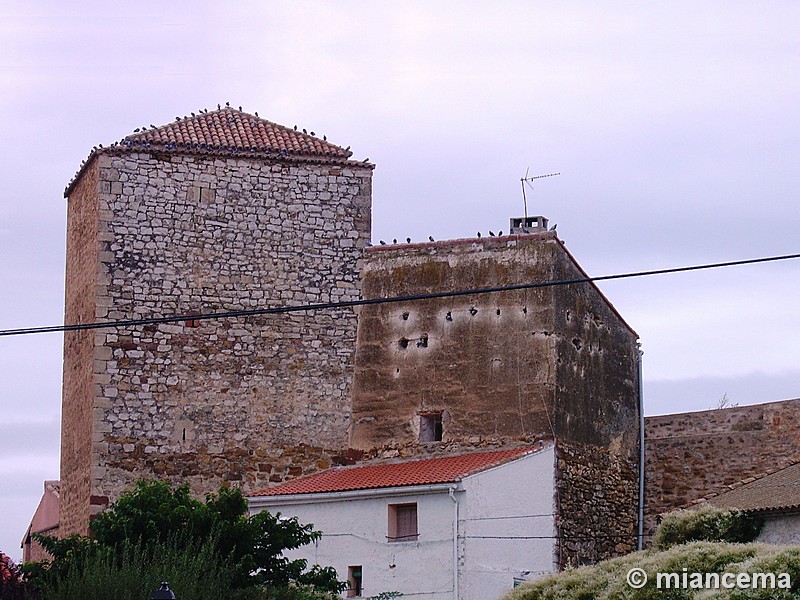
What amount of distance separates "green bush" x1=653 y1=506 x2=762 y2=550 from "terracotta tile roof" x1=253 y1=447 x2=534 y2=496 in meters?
3.46

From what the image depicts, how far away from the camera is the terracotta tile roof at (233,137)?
26453 mm

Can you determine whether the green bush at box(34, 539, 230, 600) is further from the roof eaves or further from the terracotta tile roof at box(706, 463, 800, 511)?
the terracotta tile roof at box(706, 463, 800, 511)

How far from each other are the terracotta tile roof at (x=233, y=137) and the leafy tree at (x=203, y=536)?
7.37 meters

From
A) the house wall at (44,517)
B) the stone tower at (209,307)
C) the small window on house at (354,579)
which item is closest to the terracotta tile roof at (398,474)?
the stone tower at (209,307)

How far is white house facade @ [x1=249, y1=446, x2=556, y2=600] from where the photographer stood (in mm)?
23328

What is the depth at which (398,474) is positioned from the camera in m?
24.6

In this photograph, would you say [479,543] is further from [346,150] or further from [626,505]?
[346,150]

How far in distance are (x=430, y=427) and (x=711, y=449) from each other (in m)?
4.95

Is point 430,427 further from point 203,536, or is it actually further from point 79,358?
point 203,536

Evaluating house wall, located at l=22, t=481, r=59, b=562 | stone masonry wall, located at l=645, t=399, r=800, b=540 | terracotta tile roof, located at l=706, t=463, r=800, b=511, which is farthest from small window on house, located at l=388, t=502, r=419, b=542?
house wall, located at l=22, t=481, r=59, b=562

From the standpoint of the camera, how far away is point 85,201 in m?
26.9

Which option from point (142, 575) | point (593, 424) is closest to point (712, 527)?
point (593, 424)

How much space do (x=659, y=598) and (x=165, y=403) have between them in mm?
10458

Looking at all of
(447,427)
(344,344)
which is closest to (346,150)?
(344,344)
